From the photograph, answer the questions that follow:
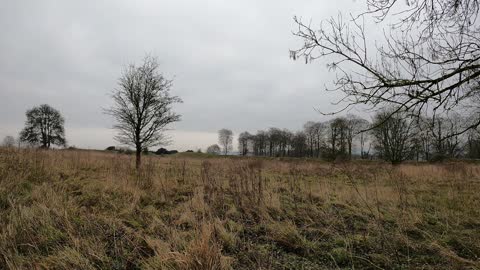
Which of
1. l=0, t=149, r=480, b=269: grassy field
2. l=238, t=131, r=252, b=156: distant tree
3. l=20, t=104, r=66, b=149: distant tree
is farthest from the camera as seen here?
l=238, t=131, r=252, b=156: distant tree

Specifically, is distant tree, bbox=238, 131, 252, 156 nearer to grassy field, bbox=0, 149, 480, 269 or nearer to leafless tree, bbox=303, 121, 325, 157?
leafless tree, bbox=303, 121, 325, 157

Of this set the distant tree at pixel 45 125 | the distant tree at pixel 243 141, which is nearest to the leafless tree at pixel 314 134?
the distant tree at pixel 243 141

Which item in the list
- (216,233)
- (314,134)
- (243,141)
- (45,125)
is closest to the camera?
(216,233)

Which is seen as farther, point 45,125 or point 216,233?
point 45,125

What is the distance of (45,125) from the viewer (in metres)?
49.1

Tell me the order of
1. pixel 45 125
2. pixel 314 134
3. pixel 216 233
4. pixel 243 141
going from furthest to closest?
pixel 243 141, pixel 314 134, pixel 45 125, pixel 216 233

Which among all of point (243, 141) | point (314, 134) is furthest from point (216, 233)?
point (243, 141)

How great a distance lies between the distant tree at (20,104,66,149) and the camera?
47122 millimetres

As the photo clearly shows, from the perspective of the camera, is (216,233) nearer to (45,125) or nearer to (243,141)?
(45,125)

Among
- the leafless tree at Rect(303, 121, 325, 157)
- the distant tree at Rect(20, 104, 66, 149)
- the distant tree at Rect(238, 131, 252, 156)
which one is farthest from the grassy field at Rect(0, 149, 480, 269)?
the distant tree at Rect(238, 131, 252, 156)

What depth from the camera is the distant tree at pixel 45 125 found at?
1855 inches

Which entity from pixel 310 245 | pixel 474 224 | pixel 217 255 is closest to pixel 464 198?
pixel 474 224

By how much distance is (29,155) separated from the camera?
27.2 feet

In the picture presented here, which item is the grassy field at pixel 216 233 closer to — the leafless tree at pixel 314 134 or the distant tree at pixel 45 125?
the distant tree at pixel 45 125
